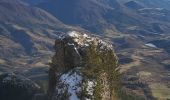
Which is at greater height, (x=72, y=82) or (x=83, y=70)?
(x=83, y=70)

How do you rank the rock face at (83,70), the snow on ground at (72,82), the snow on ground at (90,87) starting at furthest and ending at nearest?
1. the rock face at (83,70)
2. the snow on ground at (90,87)
3. the snow on ground at (72,82)

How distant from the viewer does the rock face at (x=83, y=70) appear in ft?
82.4

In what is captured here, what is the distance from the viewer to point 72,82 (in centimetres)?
2512

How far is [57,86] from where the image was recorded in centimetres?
2591

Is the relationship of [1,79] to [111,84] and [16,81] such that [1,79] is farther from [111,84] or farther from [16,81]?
[111,84]

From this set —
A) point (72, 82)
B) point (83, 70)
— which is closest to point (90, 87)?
point (72, 82)

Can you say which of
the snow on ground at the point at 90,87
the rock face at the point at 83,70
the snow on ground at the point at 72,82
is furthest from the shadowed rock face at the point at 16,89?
the snow on ground at the point at 90,87

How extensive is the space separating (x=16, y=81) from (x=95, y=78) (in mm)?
31058

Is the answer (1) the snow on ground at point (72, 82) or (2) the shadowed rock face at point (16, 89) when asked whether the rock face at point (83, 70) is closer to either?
(1) the snow on ground at point (72, 82)

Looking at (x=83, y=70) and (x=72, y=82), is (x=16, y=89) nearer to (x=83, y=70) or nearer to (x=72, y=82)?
(x=83, y=70)

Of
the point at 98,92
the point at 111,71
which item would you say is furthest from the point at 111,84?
the point at 98,92

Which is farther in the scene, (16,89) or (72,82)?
(16,89)

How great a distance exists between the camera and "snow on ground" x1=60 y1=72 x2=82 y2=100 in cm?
2452

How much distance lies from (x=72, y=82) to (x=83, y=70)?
1357 mm
